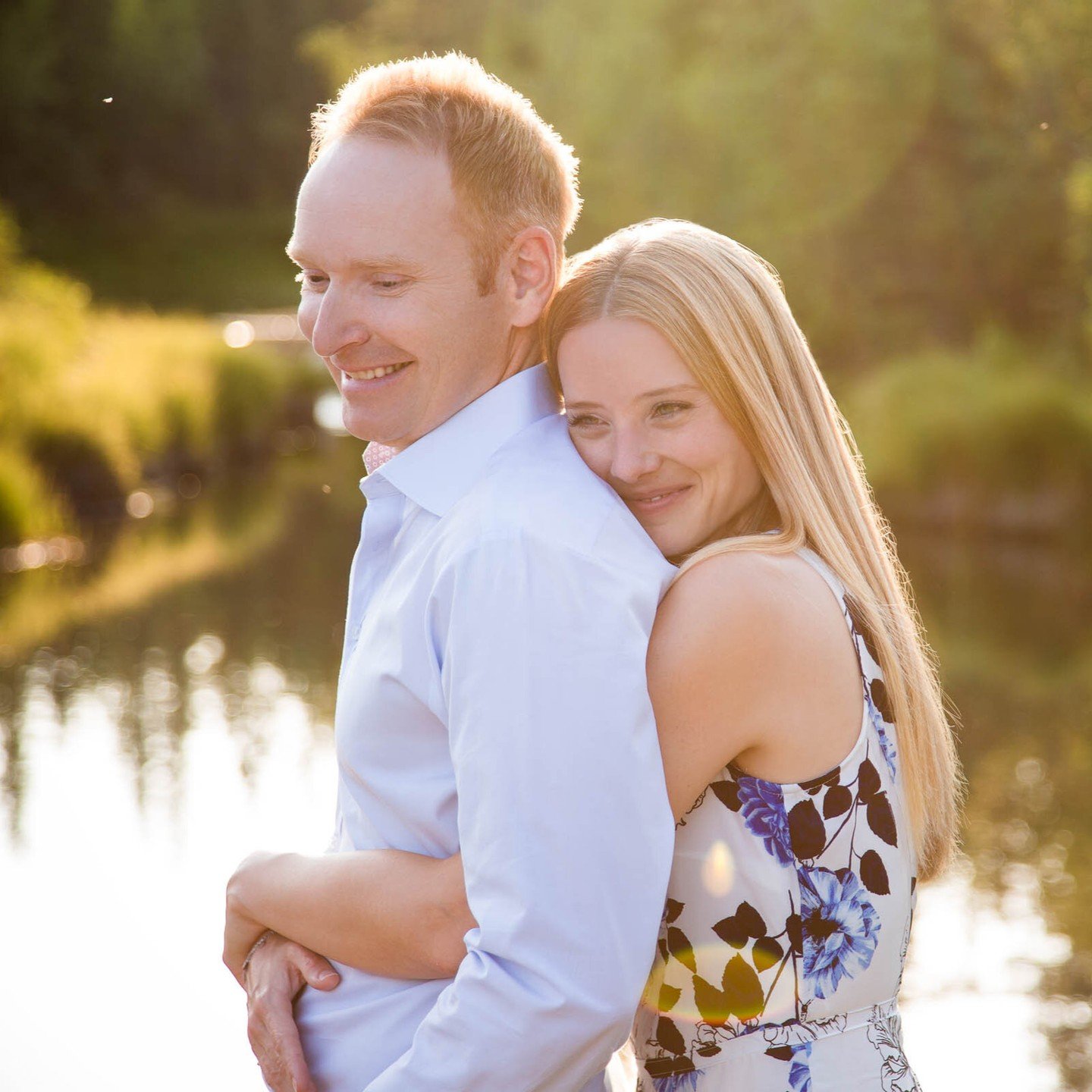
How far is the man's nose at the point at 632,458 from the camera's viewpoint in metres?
1.66

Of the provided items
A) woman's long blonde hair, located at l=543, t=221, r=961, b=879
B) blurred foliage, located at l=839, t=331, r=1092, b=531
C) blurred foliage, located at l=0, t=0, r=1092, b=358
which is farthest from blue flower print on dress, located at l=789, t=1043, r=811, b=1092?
blurred foliage, located at l=0, t=0, r=1092, b=358

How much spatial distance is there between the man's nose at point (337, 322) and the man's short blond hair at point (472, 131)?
0.45 feet

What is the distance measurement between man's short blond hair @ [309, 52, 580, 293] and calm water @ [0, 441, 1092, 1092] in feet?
10.5

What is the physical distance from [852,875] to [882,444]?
34.4 ft

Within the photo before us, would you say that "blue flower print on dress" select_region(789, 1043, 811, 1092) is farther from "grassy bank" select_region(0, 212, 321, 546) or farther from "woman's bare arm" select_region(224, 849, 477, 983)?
"grassy bank" select_region(0, 212, 321, 546)

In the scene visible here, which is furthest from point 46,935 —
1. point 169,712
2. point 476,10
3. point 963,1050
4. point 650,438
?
point 476,10

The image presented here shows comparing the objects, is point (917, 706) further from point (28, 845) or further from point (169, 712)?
point (169, 712)

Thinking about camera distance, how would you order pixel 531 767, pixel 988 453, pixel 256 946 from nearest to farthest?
pixel 531 767
pixel 256 946
pixel 988 453

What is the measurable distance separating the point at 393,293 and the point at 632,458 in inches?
12.6

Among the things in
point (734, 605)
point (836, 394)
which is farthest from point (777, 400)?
point (836, 394)

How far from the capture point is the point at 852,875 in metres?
1.50

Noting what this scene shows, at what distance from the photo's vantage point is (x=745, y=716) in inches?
55.9

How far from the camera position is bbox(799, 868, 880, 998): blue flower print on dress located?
1481 mm

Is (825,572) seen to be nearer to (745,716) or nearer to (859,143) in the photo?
(745,716)
